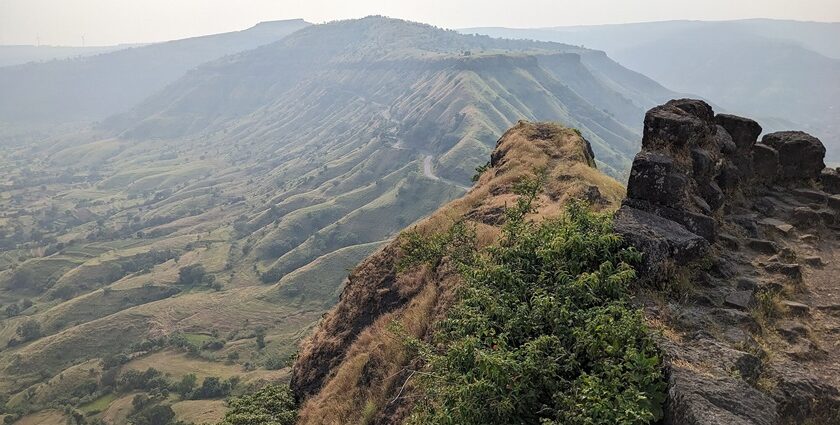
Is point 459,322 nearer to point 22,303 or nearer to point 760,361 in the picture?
point 760,361

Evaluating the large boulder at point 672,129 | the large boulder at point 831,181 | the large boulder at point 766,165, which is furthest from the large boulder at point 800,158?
the large boulder at point 672,129

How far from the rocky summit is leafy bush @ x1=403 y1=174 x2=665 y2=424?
851 millimetres

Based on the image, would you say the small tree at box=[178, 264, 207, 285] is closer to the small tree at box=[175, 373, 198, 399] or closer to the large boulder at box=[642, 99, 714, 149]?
the small tree at box=[175, 373, 198, 399]

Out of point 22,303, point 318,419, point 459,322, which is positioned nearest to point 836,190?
Result: point 459,322

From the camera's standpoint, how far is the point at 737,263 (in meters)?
14.4

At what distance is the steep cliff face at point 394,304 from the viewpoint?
16312 millimetres

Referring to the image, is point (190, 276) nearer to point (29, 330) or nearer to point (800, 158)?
point (29, 330)

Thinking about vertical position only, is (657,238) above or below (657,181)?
below

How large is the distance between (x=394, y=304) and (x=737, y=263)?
40.3 ft

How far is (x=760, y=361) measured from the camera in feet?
33.8

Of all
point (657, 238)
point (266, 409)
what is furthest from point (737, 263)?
point (266, 409)

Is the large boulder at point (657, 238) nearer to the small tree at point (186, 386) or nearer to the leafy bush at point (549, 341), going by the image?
the leafy bush at point (549, 341)

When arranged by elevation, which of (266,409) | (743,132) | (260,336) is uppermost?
(743,132)

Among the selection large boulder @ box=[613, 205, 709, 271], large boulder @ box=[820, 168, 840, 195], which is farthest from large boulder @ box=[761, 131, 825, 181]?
large boulder @ box=[613, 205, 709, 271]
